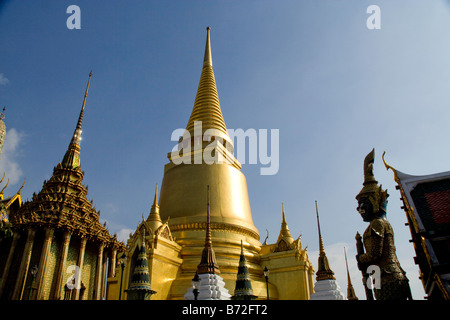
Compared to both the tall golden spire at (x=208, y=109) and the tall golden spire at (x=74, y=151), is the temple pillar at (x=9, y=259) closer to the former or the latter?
the tall golden spire at (x=74, y=151)

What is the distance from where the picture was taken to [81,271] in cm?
2148

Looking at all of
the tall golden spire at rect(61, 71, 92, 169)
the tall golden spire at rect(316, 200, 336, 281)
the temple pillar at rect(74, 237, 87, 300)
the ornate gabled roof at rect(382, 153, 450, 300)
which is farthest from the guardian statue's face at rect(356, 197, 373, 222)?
the tall golden spire at rect(61, 71, 92, 169)

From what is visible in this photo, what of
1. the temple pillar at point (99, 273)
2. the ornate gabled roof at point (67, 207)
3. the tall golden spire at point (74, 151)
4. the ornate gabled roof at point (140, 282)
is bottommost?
the ornate gabled roof at point (140, 282)

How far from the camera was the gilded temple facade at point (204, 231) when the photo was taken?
14.2 m

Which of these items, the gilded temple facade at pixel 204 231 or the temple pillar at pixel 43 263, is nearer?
the gilded temple facade at pixel 204 231

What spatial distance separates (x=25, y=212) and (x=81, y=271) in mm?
4987

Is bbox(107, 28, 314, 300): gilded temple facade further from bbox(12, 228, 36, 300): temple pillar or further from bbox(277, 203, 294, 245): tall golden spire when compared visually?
bbox(12, 228, 36, 300): temple pillar

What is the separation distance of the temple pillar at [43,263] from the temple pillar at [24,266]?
771 mm

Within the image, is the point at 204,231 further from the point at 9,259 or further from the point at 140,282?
the point at 9,259

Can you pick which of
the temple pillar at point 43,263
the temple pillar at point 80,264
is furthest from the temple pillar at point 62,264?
the temple pillar at point 80,264

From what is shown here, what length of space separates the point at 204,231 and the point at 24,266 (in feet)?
33.8
